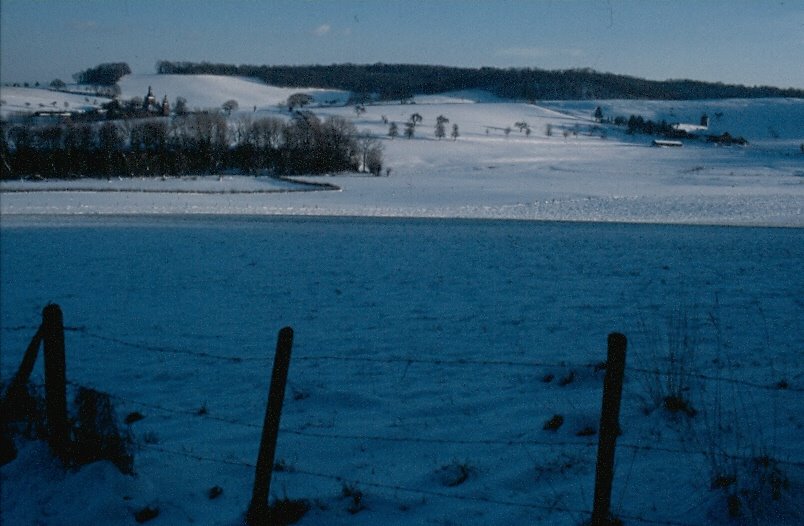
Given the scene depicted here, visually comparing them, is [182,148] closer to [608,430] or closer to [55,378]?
[55,378]

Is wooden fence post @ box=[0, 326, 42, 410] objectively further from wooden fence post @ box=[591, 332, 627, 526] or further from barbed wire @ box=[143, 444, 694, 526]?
wooden fence post @ box=[591, 332, 627, 526]

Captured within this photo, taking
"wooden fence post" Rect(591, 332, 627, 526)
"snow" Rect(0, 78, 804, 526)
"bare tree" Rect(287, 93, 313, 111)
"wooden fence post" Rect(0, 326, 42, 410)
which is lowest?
"snow" Rect(0, 78, 804, 526)

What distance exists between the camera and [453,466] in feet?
19.2

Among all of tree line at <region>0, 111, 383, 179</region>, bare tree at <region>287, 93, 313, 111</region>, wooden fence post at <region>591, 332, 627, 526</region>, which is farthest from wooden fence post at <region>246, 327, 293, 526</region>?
bare tree at <region>287, 93, 313, 111</region>

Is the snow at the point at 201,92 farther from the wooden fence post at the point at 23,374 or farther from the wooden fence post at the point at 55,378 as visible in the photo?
the wooden fence post at the point at 55,378

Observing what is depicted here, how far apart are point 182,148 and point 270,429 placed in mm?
85714

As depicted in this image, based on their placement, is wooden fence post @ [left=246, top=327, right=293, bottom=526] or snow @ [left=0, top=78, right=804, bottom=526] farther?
snow @ [left=0, top=78, right=804, bottom=526]

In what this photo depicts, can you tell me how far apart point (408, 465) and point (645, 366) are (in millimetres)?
3795

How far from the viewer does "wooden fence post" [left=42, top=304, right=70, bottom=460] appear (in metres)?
5.80

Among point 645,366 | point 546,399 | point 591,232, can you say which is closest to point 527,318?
point 645,366

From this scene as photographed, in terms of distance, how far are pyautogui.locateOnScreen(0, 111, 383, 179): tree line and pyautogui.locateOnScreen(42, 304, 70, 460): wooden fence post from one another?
212ft

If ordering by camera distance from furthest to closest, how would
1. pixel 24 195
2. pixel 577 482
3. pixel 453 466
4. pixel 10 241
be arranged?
pixel 24 195
pixel 10 241
pixel 453 466
pixel 577 482

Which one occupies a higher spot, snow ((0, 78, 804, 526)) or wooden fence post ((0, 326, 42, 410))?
wooden fence post ((0, 326, 42, 410))

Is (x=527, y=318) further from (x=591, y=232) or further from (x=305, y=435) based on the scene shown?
(x=591, y=232)
